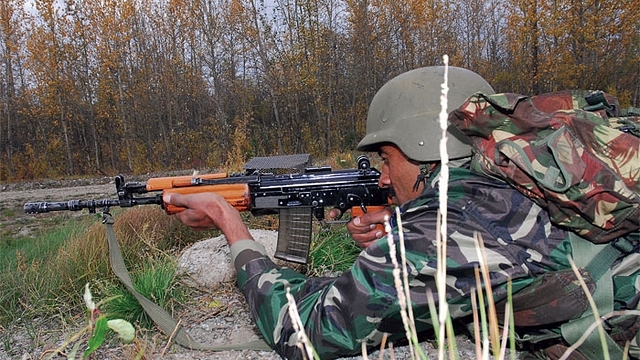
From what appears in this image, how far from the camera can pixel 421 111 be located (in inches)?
92.0

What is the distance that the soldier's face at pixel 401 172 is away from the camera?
2.35 m

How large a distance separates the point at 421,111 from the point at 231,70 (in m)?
24.1

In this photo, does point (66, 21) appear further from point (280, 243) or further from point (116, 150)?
point (280, 243)

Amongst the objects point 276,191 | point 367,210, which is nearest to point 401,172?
point 367,210

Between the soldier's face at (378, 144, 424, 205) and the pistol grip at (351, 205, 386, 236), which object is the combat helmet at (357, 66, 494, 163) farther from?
the pistol grip at (351, 205, 386, 236)

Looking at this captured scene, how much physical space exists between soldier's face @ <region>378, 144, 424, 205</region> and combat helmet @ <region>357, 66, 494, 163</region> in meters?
0.08

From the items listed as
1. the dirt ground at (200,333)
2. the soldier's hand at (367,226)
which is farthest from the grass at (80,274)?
the soldier's hand at (367,226)

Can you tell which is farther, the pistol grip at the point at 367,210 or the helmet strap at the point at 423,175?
the pistol grip at the point at 367,210

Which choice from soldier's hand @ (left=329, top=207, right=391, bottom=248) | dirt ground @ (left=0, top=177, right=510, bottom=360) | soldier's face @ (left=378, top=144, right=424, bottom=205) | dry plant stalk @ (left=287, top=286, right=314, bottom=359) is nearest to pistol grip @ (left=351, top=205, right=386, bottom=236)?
soldier's hand @ (left=329, top=207, right=391, bottom=248)

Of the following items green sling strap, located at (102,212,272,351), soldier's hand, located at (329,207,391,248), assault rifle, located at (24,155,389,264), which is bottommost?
green sling strap, located at (102,212,272,351)

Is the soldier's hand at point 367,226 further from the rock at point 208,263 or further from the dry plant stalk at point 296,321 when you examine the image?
the dry plant stalk at point 296,321

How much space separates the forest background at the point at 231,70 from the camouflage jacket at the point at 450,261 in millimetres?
20320

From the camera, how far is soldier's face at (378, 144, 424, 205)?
2354 mm

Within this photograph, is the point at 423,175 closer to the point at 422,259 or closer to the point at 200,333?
the point at 422,259
